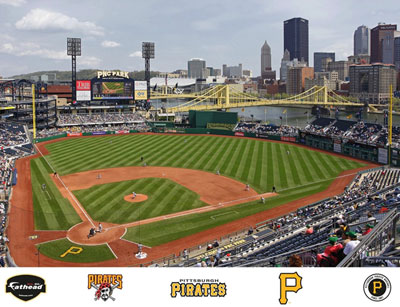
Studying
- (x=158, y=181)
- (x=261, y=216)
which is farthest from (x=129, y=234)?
(x=158, y=181)

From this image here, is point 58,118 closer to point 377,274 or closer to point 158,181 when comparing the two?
point 158,181

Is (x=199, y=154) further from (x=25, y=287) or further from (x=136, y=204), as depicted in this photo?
(x=25, y=287)

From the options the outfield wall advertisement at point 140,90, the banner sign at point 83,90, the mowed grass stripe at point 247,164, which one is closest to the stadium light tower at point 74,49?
the banner sign at point 83,90

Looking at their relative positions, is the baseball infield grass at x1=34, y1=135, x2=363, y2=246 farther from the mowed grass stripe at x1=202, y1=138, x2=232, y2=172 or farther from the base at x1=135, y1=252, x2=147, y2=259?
the base at x1=135, y1=252, x2=147, y2=259

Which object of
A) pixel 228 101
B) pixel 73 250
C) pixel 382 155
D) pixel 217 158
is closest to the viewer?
→ pixel 73 250

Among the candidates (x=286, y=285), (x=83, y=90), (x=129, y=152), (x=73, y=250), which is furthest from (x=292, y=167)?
(x=83, y=90)
